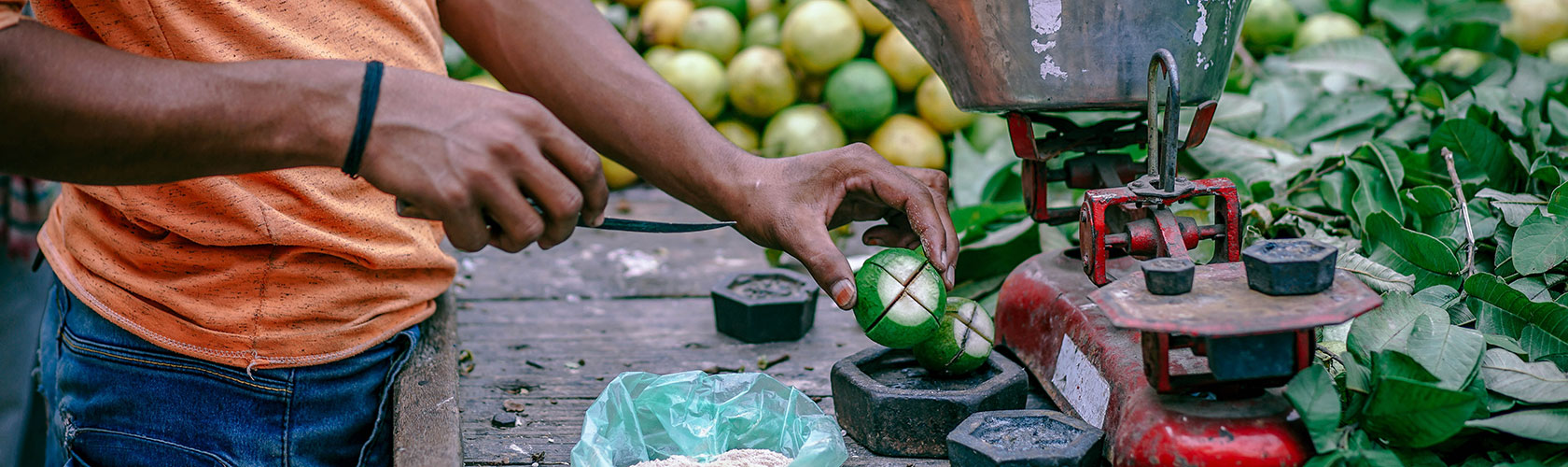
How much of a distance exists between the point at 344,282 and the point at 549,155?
2.07 feet

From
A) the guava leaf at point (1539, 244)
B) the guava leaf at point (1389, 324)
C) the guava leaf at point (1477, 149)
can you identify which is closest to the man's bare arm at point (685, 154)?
the guava leaf at point (1389, 324)

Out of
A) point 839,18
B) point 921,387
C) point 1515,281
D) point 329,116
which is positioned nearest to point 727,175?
point 921,387

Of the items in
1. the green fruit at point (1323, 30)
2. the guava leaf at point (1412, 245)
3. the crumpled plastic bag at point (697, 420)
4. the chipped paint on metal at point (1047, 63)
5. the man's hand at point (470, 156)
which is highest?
the green fruit at point (1323, 30)

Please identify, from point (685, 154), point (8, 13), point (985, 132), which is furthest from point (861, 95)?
point (8, 13)

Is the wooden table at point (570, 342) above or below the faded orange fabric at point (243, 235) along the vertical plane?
below

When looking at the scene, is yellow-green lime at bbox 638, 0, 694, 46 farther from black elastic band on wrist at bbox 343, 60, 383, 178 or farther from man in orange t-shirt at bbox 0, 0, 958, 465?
black elastic band on wrist at bbox 343, 60, 383, 178

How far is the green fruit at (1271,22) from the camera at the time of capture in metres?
3.07

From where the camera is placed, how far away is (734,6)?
11.8 ft

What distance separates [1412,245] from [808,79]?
7.06 ft

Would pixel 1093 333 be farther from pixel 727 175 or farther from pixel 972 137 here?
pixel 972 137

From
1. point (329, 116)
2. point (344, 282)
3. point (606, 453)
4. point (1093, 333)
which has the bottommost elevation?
point (606, 453)

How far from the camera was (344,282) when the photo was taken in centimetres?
151

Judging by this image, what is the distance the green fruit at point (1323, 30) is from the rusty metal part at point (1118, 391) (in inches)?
69.8

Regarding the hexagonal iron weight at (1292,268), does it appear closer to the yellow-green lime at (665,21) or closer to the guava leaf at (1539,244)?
the guava leaf at (1539,244)
